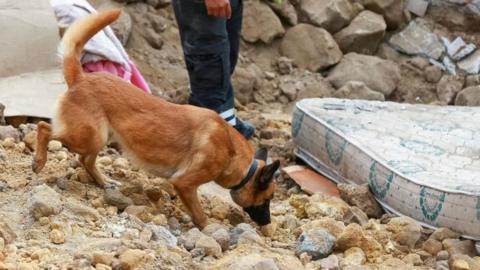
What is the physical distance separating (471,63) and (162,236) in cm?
572

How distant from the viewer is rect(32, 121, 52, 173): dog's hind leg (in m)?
5.48

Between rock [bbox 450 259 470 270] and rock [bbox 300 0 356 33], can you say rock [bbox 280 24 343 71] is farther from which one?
rock [bbox 450 259 470 270]

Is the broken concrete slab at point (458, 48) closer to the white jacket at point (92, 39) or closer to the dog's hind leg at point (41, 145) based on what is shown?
the white jacket at point (92, 39)

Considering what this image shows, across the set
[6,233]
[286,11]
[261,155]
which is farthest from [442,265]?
[286,11]

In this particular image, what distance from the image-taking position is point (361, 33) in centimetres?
995

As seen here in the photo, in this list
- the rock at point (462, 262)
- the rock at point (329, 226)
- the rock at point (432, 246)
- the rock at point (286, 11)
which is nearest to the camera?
the rock at point (462, 262)

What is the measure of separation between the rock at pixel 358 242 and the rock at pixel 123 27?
3805 mm

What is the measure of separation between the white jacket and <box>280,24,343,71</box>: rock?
9.24 ft

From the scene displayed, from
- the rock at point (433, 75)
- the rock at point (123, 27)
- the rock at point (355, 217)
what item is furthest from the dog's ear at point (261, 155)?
the rock at point (433, 75)

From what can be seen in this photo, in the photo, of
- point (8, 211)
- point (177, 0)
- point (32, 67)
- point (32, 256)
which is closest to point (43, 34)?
point (32, 67)

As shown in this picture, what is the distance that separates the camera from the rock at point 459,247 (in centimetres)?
576

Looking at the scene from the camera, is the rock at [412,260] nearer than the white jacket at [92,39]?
Yes

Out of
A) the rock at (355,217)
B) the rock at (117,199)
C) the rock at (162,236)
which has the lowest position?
the rock at (355,217)

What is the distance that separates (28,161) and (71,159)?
285 millimetres
